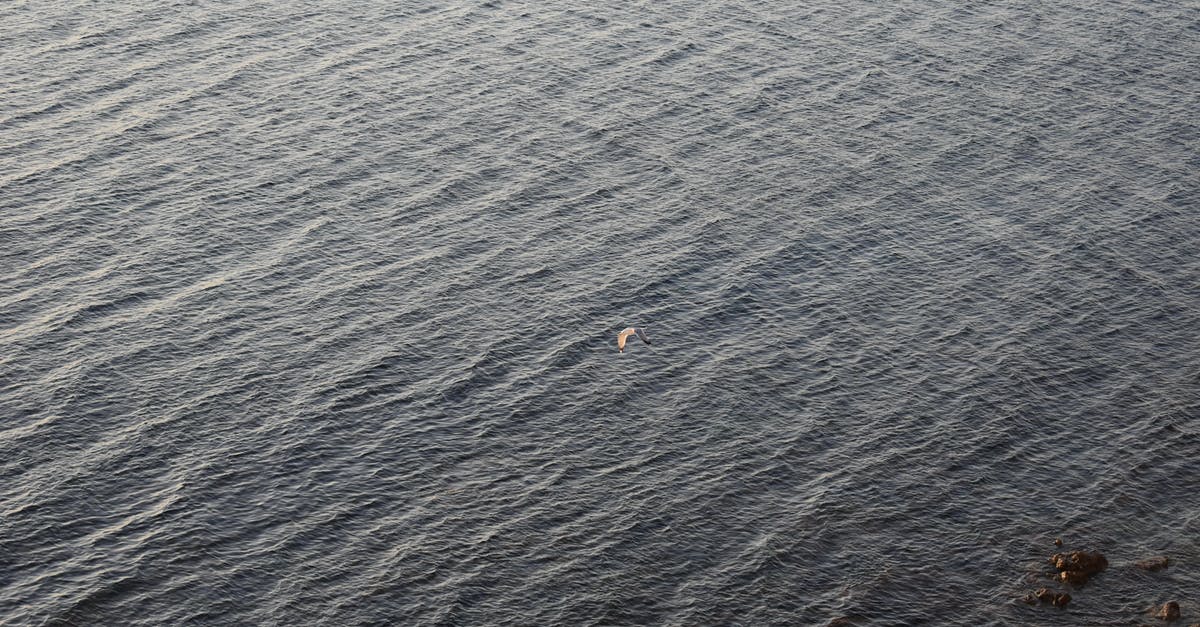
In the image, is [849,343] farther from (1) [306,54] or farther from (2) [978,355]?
(1) [306,54]

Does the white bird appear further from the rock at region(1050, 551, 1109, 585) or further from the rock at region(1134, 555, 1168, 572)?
the rock at region(1134, 555, 1168, 572)

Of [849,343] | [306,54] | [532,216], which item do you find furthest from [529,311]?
[306,54]

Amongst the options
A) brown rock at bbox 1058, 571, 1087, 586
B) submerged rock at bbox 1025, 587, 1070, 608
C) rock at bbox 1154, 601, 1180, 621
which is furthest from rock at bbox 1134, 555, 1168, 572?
submerged rock at bbox 1025, 587, 1070, 608

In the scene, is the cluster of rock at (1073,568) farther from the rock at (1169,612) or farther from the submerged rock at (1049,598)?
the rock at (1169,612)

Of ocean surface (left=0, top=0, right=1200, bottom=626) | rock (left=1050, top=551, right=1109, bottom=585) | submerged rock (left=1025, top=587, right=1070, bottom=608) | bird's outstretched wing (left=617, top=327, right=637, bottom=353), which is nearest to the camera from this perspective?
submerged rock (left=1025, top=587, right=1070, bottom=608)

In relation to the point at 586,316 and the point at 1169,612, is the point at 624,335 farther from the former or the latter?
the point at 1169,612

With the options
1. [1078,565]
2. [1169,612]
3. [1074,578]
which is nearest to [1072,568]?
[1078,565]

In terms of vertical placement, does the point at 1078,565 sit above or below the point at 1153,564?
above
